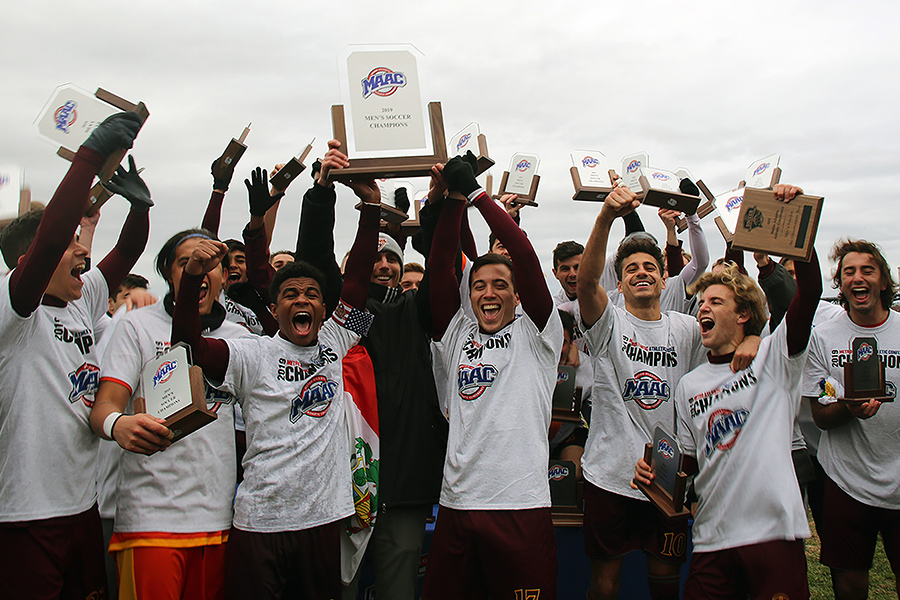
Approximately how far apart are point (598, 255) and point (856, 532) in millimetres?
2461

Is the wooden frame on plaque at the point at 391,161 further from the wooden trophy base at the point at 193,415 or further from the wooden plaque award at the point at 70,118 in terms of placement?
the wooden trophy base at the point at 193,415

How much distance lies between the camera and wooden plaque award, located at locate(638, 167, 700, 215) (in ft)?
14.0

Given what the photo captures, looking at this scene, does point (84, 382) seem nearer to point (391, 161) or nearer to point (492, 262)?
point (391, 161)

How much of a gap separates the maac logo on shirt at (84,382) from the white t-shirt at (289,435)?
643mm

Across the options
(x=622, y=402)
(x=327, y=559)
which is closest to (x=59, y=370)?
(x=327, y=559)

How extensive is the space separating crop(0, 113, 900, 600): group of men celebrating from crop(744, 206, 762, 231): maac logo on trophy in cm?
14

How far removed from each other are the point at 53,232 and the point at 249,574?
69.7 inches

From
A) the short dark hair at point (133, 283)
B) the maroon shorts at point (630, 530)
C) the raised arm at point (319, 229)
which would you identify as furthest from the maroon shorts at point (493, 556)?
the short dark hair at point (133, 283)

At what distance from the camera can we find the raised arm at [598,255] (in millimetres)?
3189

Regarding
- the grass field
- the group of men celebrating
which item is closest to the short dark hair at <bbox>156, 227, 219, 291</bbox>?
the group of men celebrating

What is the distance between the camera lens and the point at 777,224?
3068 mm

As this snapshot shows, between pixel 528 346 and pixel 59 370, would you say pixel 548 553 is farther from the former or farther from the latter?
pixel 59 370

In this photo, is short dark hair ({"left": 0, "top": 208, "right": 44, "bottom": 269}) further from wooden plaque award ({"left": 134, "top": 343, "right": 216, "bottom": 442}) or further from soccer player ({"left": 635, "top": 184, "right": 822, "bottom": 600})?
soccer player ({"left": 635, "top": 184, "right": 822, "bottom": 600})

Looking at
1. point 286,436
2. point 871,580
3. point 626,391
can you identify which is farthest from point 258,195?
point 871,580
